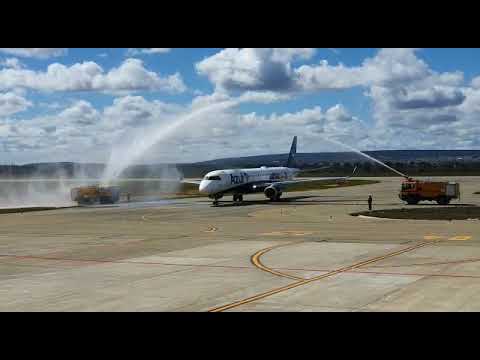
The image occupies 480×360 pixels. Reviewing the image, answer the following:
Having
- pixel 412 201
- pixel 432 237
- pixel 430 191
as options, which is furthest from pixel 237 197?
pixel 432 237

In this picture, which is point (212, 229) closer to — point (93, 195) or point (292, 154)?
point (93, 195)

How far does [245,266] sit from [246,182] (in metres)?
48.1

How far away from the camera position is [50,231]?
143ft

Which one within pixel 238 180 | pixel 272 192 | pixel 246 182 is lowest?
pixel 272 192

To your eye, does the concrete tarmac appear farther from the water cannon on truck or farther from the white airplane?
the water cannon on truck

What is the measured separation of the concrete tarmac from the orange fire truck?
58.8ft

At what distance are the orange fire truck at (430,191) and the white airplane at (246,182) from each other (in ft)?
26.5

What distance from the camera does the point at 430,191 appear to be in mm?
63031

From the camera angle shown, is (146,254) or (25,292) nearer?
(25,292)

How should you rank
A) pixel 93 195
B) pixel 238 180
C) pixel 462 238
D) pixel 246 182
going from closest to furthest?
pixel 462 238 < pixel 238 180 < pixel 246 182 < pixel 93 195
